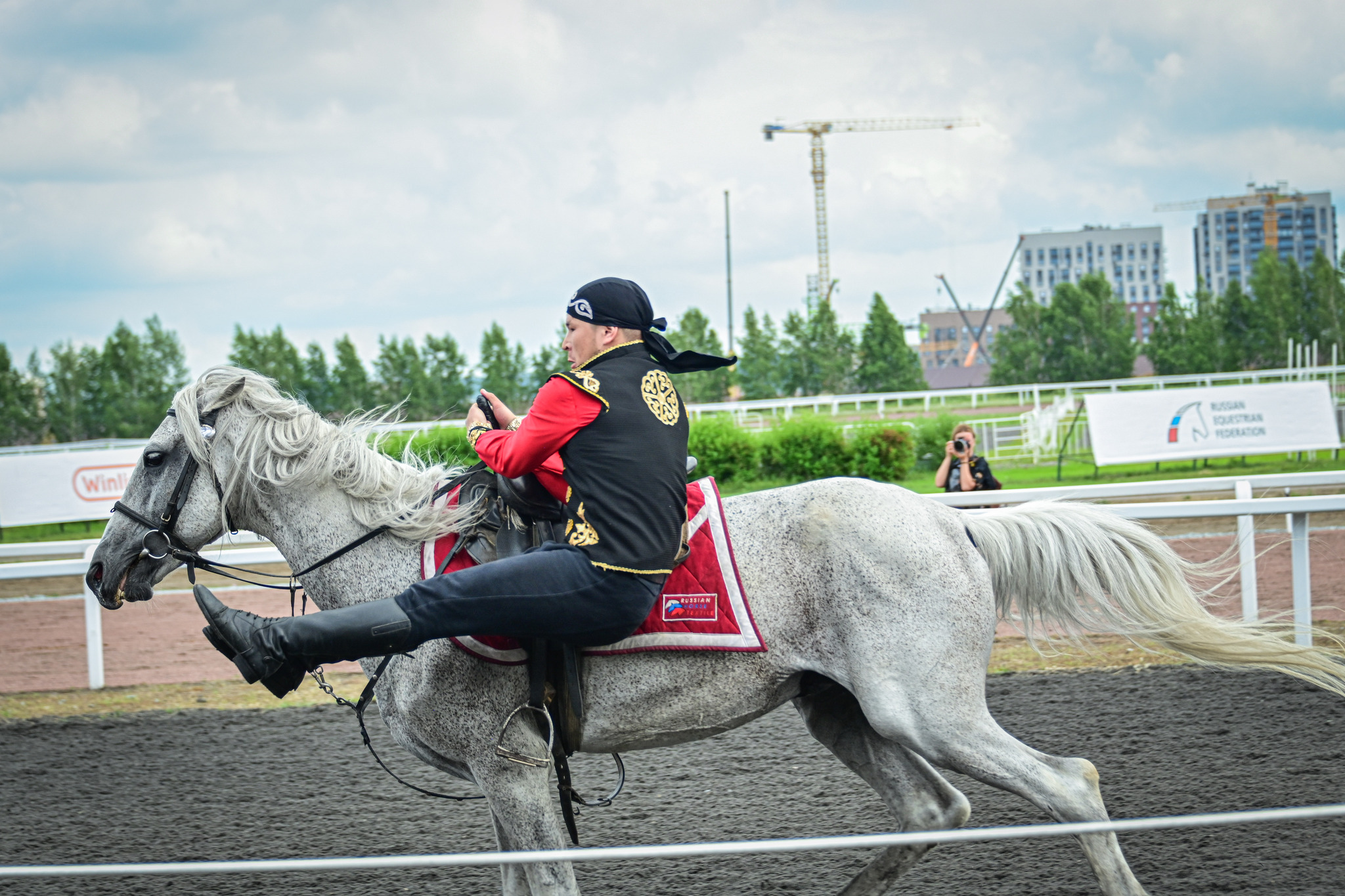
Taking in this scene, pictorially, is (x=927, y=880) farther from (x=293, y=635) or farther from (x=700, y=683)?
(x=293, y=635)

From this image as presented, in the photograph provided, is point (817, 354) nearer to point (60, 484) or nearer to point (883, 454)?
point (883, 454)

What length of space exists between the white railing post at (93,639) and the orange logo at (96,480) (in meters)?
9.09

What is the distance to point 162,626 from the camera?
10211 millimetres

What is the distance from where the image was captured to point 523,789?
305 cm

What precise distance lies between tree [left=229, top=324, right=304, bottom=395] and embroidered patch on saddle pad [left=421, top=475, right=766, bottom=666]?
129ft

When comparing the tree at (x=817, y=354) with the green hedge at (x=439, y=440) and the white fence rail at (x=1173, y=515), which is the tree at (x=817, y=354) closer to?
the green hedge at (x=439, y=440)

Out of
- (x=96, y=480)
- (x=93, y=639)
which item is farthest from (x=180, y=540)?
(x=96, y=480)

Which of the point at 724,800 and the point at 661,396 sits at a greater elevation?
the point at 661,396

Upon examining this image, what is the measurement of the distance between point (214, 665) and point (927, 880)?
6.71m

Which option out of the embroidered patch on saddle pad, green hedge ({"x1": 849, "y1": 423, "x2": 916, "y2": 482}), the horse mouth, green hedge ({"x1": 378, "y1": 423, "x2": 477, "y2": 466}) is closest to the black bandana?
the embroidered patch on saddle pad

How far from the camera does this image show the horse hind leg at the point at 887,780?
342 centimetres

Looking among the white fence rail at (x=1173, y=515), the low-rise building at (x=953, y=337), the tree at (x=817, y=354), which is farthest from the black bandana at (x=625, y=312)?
the low-rise building at (x=953, y=337)

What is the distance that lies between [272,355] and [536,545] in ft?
136

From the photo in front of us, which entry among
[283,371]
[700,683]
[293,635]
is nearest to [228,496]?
[293,635]
